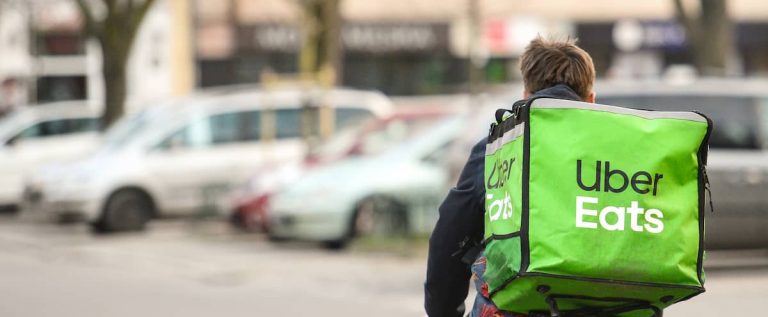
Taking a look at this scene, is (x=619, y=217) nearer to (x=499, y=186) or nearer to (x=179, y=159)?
(x=499, y=186)

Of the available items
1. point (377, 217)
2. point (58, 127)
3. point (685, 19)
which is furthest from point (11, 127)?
point (685, 19)

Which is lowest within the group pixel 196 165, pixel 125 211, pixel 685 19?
pixel 125 211

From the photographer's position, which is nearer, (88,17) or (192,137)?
(192,137)

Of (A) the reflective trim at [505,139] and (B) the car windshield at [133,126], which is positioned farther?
(B) the car windshield at [133,126]

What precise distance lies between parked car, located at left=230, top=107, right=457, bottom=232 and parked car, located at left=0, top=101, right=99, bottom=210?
5230 millimetres

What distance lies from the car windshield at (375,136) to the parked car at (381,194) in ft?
1.25

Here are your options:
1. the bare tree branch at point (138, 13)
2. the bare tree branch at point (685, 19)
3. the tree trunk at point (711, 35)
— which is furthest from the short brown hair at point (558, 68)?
the bare tree branch at point (138, 13)

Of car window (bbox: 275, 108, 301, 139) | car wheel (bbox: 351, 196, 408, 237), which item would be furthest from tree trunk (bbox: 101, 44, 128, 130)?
car wheel (bbox: 351, 196, 408, 237)

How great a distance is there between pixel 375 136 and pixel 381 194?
1.58 meters

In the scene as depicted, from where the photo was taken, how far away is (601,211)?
3070 mm

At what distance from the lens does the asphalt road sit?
1086cm

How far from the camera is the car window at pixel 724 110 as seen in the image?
12172mm

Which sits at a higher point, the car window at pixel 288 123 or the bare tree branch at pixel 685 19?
the bare tree branch at pixel 685 19

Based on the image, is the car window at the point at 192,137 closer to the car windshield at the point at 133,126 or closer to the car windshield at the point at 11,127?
the car windshield at the point at 133,126
